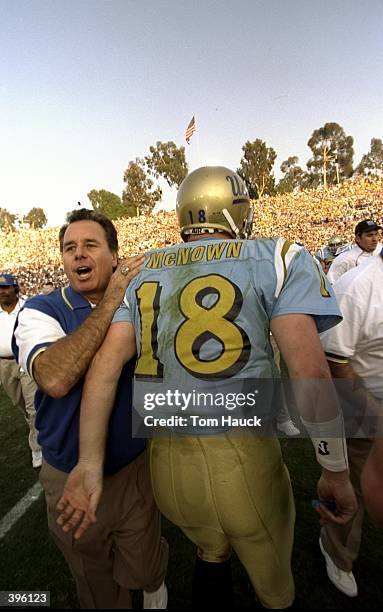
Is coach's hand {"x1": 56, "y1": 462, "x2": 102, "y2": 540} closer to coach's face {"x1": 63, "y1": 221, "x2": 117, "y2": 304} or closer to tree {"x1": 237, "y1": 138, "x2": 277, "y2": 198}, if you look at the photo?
coach's face {"x1": 63, "y1": 221, "x2": 117, "y2": 304}

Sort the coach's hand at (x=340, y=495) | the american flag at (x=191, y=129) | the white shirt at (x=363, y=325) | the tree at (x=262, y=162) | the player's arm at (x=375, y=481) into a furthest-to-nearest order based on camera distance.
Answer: the tree at (x=262, y=162), the american flag at (x=191, y=129), the white shirt at (x=363, y=325), the coach's hand at (x=340, y=495), the player's arm at (x=375, y=481)

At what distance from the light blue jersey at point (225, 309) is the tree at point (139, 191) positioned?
4353 cm

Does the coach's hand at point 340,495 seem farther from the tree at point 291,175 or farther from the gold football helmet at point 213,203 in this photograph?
the tree at point 291,175

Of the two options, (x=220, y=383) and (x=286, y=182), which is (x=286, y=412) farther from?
(x=286, y=182)

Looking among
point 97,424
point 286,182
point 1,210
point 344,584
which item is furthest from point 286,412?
point 1,210

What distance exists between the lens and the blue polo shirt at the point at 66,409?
1.65 metres

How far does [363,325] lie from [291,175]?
57.8 metres

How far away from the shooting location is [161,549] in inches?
82.3

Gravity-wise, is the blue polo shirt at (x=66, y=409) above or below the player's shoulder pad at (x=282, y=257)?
below

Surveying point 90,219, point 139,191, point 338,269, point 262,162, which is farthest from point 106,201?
point 90,219

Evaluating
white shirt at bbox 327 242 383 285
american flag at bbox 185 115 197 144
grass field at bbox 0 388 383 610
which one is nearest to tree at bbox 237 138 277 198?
american flag at bbox 185 115 197 144

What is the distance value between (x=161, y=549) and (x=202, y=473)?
120cm

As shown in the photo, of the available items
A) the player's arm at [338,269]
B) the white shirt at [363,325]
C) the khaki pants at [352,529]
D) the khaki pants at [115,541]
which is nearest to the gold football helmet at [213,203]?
the white shirt at [363,325]

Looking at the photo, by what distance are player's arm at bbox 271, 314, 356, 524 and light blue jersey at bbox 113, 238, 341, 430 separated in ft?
0.20
